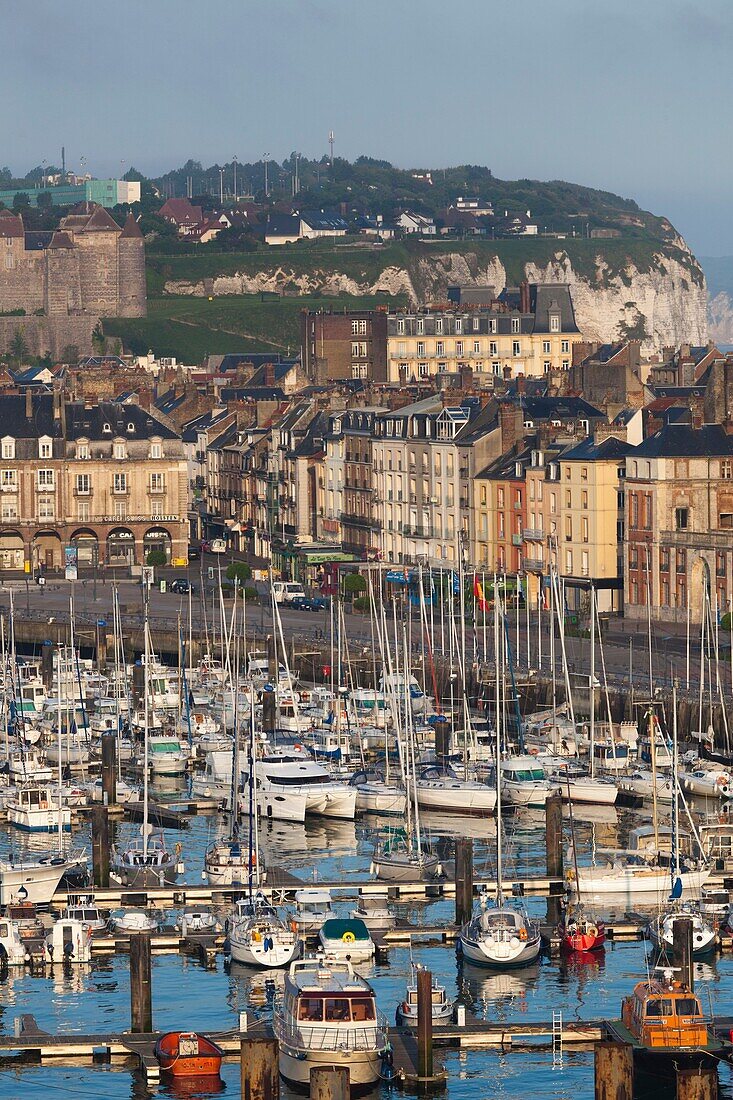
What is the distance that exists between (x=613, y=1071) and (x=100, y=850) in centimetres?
1728

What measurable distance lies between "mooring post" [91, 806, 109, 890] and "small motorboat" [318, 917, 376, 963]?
653 cm

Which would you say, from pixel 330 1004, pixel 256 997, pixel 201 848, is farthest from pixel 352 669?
pixel 330 1004

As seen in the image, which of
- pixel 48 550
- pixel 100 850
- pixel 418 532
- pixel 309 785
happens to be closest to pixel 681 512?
pixel 418 532

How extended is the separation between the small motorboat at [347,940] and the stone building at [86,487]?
56.8 meters

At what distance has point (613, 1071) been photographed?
105ft

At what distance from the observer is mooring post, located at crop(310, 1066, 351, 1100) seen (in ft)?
104

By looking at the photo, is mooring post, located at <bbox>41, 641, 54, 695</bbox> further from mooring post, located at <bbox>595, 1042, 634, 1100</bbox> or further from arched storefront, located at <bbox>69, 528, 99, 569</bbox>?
mooring post, located at <bbox>595, 1042, 634, 1100</bbox>

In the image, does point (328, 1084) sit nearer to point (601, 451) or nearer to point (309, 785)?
point (309, 785)

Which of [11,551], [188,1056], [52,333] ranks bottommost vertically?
[188,1056]

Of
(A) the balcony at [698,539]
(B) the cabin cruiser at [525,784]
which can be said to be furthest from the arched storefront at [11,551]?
(B) the cabin cruiser at [525,784]

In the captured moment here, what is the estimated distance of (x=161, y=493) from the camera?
99.0 metres

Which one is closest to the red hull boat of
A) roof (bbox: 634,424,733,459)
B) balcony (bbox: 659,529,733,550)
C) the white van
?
balcony (bbox: 659,529,733,550)

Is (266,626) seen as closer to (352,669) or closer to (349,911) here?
(352,669)

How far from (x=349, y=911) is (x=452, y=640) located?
23.8 meters
